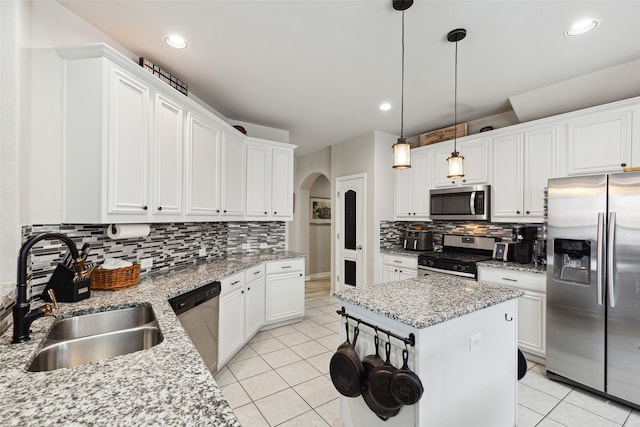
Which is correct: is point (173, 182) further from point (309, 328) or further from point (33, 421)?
point (309, 328)

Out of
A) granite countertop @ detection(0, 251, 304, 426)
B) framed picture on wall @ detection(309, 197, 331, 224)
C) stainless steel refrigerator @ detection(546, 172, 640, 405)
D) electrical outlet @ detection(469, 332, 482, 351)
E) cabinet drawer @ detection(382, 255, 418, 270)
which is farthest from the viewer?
framed picture on wall @ detection(309, 197, 331, 224)

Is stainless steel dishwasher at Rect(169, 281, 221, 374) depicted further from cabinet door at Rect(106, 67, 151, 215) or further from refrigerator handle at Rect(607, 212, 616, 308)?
refrigerator handle at Rect(607, 212, 616, 308)

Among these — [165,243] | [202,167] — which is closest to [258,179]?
[202,167]

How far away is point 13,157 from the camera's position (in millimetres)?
1511

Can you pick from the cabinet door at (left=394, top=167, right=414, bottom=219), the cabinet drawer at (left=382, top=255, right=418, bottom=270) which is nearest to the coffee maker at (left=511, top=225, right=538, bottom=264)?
the cabinet drawer at (left=382, top=255, right=418, bottom=270)

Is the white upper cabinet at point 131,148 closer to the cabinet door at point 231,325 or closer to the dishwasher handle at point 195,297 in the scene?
the dishwasher handle at point 195,297

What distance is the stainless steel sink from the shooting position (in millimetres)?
1259

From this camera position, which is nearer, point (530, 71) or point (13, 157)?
point (13, 157)

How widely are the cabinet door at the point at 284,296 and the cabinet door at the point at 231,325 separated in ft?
1.95

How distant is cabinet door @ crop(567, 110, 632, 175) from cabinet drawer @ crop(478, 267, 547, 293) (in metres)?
1.11

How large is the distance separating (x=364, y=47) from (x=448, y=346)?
87.1 inches

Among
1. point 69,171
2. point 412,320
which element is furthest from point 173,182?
point 412,320

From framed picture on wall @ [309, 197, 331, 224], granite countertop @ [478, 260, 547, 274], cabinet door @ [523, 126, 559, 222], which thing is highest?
cabinet door @ [523, 126, 559, 222]

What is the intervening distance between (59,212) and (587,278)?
155 inches
